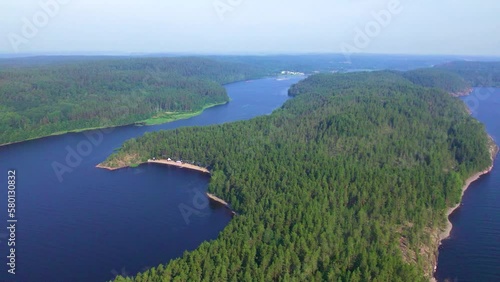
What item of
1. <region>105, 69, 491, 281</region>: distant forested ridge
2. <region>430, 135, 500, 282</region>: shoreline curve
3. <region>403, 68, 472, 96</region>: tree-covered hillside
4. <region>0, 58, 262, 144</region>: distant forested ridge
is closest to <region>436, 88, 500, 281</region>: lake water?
<region>430, 135, 500, 282</region>: shoreline curve

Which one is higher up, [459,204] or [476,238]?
[459,204]

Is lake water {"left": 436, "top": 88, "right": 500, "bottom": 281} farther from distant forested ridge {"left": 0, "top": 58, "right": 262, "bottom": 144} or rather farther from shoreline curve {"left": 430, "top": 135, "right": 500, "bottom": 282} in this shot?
distant forested ridge {"left": 0, "top": 58, "right": 262, "bottom": 144}

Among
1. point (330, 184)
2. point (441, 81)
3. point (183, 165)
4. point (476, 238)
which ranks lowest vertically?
point (476, 238)

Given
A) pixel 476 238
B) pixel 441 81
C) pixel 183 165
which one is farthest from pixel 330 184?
pixel 441 81

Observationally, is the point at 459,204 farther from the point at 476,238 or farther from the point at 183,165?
the point at 183,165

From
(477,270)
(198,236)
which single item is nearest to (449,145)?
(477,270)

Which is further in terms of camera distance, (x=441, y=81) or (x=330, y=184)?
(x=441, y=81)

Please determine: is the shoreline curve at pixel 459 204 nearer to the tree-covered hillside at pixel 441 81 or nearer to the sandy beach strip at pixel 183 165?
the sandy beach strip at pixel 183 165

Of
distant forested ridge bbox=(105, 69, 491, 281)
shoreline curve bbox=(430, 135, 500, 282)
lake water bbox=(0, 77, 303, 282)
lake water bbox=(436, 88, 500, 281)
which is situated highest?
distant forested ridge bbox=(105, 69, 491, 281)
